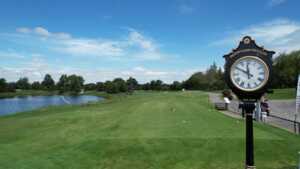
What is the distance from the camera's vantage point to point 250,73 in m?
5.00

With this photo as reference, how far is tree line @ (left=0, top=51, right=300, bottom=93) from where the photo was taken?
58.0 meters

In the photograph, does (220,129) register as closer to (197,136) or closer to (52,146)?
(197,136)

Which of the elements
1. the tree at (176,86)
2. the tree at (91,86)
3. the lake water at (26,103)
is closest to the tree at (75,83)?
the tree at (91,86)

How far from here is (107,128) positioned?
478 inches

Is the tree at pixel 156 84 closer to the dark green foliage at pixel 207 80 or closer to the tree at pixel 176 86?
the tree at pixel 176 86

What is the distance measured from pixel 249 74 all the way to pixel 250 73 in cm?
2

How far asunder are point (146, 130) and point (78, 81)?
369 feet

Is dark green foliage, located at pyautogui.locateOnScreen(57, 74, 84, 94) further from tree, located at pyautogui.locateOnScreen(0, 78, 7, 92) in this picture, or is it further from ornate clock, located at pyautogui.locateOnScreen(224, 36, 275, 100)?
ornate clock, located at pyautogui.locateOnScreen(224, 36, 275, 100)

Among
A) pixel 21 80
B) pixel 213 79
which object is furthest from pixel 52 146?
pixel 21 80

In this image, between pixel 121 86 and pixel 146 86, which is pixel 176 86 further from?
pixel 121 86

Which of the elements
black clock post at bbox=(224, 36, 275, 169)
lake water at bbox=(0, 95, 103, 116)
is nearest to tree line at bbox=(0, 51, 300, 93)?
lake water at bbox=(0, 95, 103, 116)

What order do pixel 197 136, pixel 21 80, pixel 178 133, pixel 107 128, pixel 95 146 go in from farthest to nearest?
1. pixel 21 80
2. pixel 107 128
3. pixel 178 133
4. pixel 197 136
5. pixel 95 146

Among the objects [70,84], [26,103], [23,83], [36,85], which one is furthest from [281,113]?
[23,83]

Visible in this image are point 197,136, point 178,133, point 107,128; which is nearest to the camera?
point 197,136
